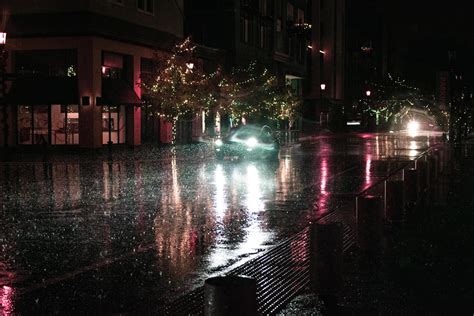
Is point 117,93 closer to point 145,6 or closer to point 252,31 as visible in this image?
point 145,6

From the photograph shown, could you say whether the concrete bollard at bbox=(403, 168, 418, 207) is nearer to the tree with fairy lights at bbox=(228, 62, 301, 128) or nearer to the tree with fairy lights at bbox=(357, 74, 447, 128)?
the tree with fairy lights at bbox=(228, 62, 301, 128)

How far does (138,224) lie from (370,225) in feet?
16.0

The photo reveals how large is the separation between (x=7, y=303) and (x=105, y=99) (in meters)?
32.1

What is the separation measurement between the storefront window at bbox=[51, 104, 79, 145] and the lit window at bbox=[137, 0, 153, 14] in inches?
310

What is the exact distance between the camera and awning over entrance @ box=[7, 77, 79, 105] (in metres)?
38.2

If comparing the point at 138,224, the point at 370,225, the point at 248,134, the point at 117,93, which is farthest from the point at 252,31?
the point at 370,225

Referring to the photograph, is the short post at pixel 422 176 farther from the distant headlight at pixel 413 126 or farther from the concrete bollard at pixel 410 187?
the distant headlight at pixel 413 126

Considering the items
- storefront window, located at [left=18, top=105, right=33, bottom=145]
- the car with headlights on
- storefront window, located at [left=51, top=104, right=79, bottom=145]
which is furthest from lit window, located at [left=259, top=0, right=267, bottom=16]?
the car with headlights on

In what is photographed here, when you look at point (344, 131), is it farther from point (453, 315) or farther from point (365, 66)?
point (453, 315)

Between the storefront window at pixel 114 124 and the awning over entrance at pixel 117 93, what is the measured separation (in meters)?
1.17

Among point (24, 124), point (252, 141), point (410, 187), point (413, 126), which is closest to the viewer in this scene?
point (410, 187)

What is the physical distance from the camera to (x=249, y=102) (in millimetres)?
49406

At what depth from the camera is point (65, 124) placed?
40.0m

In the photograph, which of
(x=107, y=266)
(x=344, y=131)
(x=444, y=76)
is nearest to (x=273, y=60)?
(x=344, y=131)
